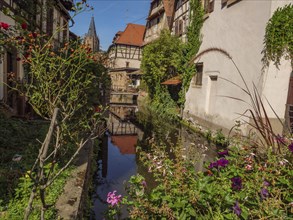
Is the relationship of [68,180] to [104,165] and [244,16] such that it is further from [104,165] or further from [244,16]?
[244,16]

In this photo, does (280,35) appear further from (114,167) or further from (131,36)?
(131,36)

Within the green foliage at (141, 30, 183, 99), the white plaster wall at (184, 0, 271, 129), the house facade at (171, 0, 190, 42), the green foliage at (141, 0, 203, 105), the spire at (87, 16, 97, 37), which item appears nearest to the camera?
the white plaster wall at (184, 0, 271, 129)

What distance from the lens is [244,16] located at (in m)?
8.67

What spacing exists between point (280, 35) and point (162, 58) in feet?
29.0

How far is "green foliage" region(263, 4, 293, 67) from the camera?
22.5ft

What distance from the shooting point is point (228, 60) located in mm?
9562

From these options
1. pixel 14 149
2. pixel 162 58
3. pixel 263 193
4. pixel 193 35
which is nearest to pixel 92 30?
pixel 162 58

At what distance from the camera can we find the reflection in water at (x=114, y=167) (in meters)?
5.32

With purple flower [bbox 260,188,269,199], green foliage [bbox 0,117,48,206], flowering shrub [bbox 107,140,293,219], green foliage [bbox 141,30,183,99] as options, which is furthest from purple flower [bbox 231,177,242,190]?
green foliage [bbox 141,30,183,99]

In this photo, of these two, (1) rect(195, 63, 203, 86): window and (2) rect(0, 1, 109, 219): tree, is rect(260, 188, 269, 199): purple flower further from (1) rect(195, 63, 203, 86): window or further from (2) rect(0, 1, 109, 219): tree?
(1) rect(195, 63, 203, 86): window

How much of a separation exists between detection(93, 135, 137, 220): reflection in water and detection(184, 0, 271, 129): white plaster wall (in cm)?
372

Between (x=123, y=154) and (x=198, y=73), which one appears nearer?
(x=123, y=154)

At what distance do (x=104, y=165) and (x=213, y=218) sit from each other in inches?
225

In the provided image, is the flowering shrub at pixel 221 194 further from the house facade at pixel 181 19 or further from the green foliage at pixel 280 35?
the house facade at pixel 181 19
